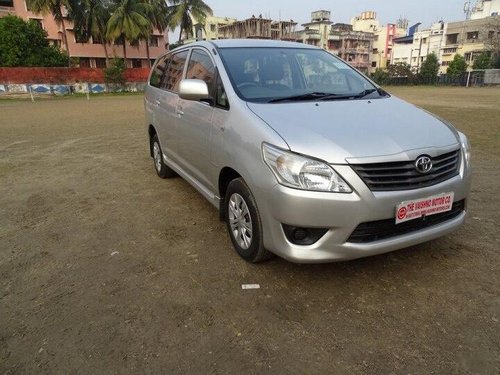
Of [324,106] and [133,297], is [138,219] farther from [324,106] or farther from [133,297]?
[324,106]

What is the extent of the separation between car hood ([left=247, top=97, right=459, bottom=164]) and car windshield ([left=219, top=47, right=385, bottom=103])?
0.22m

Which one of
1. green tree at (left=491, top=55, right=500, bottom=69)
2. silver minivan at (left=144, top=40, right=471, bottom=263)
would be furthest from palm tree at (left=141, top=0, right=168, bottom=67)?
green tree at (left=491, top=55, right=500, bottom=69)

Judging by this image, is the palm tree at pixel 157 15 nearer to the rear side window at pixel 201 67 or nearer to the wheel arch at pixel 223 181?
the rear side window at pixel 201 67

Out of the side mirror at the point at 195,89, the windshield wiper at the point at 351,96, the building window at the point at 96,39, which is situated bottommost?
the windshield wiper at the point at 351,96

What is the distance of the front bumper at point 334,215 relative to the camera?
8.02 feet

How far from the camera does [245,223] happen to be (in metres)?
3.05

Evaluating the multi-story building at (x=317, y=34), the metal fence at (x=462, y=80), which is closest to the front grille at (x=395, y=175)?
the metal fence at (x=462, y=80)

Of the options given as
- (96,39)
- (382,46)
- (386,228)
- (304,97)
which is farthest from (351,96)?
(382,46)

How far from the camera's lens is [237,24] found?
66500mm

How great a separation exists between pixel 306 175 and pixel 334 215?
30 centimetres

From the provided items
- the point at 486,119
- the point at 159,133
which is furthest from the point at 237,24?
the point at 159,133

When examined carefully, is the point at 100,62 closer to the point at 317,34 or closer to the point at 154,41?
the point at 154,41

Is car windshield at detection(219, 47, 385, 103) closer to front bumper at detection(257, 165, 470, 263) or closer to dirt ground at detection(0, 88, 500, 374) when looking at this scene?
front bumper at detection(257, 165, 470, 263)

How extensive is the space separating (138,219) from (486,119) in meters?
11.5
